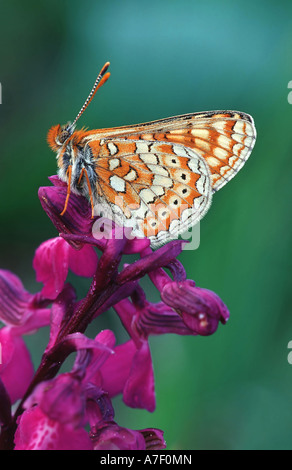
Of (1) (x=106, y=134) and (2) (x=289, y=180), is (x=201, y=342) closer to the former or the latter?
(2) (x=289, y=180)

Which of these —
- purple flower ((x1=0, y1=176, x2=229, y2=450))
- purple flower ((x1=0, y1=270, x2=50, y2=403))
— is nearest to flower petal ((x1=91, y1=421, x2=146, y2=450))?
purple flower ((x1=0, y1=176, x2=229, y2=450))

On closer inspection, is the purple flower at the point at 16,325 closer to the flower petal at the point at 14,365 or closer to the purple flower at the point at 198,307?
the flower petal at the point at 14,365

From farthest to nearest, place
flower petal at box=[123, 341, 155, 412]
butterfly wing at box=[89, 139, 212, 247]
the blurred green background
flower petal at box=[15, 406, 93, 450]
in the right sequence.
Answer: the blurred green background
butterfly wing at box=[89, 139, 212, 247]
flower petal at box=[123, 341, 155, 412]
flower petal at box=[15, 406, 93, 450]

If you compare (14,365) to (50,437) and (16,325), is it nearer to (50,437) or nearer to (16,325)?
(16,325)

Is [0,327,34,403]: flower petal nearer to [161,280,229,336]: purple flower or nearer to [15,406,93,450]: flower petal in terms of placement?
[15,406,93,450]: flower petal

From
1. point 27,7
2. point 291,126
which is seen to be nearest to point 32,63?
point 27,7

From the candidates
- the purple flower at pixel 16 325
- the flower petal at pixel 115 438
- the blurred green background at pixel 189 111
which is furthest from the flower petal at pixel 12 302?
the blurred green background at pixel 189 111

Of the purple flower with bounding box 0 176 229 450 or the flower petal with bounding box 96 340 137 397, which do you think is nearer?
the purple flower with bounding box 0 176 229 450
